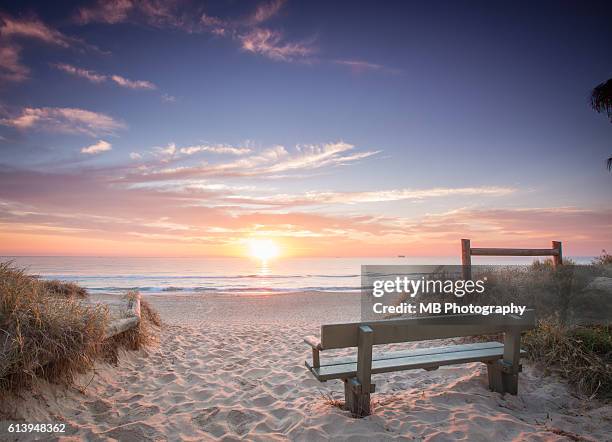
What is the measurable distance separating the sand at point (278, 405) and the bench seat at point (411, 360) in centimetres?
42

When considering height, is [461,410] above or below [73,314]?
below

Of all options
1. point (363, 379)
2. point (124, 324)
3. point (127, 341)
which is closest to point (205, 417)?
point (363, 379)

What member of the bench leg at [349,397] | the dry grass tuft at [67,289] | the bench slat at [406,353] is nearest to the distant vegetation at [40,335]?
the bench slat at [406,353]

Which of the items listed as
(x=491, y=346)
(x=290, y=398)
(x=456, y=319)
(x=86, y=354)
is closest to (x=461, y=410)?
(x=456, y=319)

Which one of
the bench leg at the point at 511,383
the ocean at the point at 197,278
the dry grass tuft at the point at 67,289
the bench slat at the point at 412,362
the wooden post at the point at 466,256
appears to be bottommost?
the ocean at the point at 197,278

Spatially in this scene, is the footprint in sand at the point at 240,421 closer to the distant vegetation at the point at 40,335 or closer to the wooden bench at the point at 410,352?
the wooden bench at the point at 410,352

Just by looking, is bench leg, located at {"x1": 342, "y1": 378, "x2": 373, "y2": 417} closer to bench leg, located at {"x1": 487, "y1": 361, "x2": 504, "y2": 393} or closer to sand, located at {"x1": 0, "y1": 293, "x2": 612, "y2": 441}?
sand, located at {"x1": 0, "y1": 293, "x2": 612, "y2": 441}

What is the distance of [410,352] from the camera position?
13.6 ft

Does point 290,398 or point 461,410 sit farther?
point 290,398

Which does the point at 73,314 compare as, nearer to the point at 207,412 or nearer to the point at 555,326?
the point at 207,412

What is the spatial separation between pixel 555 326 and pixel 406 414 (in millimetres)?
3079

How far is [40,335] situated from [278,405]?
271cm

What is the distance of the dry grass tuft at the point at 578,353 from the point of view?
13.6 feet

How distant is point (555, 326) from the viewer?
5.09 meters
